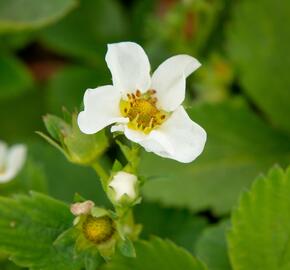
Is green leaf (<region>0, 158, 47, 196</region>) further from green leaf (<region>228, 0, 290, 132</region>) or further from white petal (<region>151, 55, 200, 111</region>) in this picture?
green leaf (<region>228, 0, 290, 132</region>)

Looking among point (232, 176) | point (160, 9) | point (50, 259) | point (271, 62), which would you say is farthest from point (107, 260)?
point (160, 9)

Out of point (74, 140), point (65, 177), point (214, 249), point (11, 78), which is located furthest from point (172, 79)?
point (11, 78)

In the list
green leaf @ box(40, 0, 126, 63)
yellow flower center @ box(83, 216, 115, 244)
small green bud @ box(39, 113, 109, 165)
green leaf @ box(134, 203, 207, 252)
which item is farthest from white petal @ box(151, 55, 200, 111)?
green leaf @ box(40, 0, 126, 63)

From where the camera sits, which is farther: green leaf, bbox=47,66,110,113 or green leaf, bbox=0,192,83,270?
green leaf, bbox=47,66,110,113

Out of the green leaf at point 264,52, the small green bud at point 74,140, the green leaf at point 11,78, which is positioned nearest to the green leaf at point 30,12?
the green leaf at point 11,78

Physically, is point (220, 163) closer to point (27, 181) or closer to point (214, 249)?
point (214, 249)

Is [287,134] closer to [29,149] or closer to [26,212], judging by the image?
[29,149]
